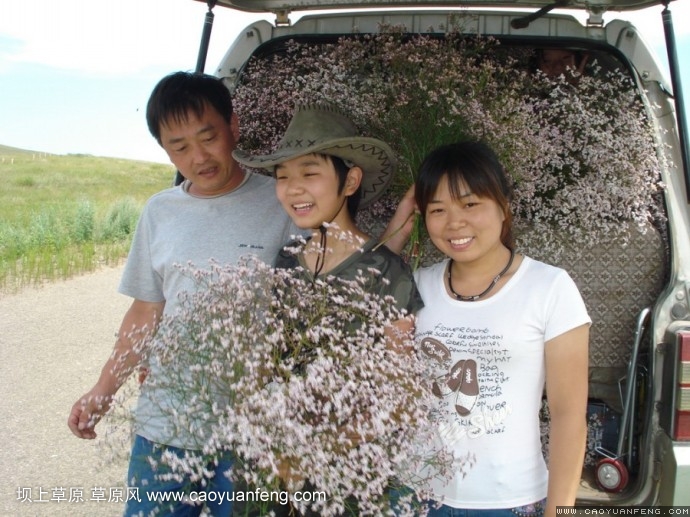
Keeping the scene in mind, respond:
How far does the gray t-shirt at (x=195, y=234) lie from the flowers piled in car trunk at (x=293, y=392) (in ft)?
2.57

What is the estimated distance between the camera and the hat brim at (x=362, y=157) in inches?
72.9

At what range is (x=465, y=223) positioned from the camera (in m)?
1.81

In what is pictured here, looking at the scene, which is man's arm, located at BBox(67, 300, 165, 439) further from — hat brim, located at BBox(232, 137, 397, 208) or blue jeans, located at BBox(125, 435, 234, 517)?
hat brim, located at BBox(232, 137, 397, 208)

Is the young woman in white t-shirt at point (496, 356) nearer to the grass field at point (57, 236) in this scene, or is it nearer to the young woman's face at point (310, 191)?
the young woman's face at point (310, 191)

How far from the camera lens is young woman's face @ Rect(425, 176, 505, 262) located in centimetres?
181

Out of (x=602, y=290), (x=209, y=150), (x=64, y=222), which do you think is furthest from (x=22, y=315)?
(x=602, y=290)

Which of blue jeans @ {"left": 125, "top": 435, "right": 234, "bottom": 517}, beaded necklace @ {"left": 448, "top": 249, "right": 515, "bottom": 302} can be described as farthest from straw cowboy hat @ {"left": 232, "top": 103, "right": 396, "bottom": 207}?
blue jeans @ {"left": 125, "top": 435, "right": 234, "bottom": 517}

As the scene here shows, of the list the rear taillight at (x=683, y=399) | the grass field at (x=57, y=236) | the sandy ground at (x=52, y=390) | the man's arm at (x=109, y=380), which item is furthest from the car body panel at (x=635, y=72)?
the grass field at (x=57, y=236)

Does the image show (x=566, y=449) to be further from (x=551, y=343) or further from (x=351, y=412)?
(x=351, y=412)

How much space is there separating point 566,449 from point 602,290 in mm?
1033

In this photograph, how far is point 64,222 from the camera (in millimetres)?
13531

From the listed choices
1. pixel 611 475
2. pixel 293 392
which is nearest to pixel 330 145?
pixel 293 392

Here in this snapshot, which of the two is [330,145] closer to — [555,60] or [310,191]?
[310,191]

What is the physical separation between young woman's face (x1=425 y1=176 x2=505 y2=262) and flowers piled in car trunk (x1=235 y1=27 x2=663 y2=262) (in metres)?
0.38
